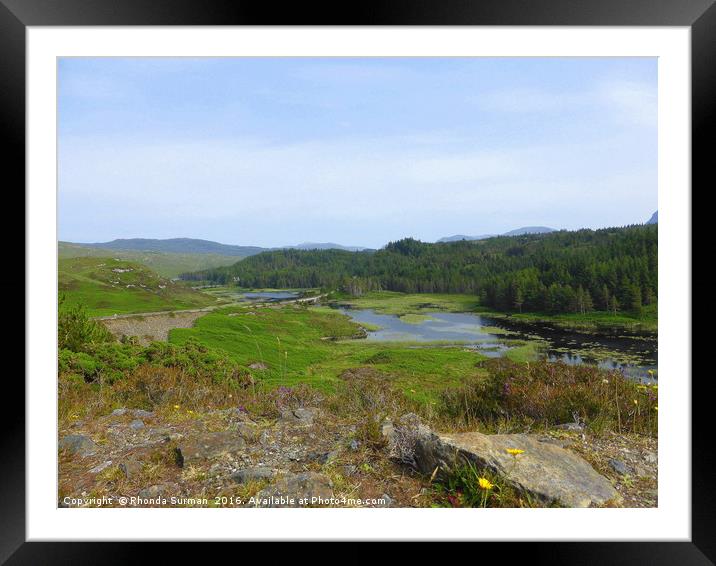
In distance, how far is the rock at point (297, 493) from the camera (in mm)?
1989

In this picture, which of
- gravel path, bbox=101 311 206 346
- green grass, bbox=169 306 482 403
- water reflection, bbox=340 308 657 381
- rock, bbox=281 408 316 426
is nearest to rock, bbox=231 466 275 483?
rock, bbox=281 408 316 426

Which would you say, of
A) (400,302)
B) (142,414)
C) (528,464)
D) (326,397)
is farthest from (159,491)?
(400,302)

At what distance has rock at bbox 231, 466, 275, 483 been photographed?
208 centimetres

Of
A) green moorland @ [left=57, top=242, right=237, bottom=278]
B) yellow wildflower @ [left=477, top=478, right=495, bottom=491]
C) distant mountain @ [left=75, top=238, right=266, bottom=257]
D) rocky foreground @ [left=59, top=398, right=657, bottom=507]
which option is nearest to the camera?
yellow wildflower @ [left=477, top=478, right=495, bottom=491]

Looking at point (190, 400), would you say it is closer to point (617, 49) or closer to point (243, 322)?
point (243, 322)

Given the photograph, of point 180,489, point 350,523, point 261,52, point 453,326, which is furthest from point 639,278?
point 180,489

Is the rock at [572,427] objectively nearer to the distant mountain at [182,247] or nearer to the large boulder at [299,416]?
the large boulder at [299,416]

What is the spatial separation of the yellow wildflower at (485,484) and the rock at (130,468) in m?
1.91

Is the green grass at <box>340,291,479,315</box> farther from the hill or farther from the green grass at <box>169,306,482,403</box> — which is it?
the hill

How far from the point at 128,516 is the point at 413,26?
3103 millimetres

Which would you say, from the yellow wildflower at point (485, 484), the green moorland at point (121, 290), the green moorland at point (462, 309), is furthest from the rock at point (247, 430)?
the green moorland at point (121, 290)

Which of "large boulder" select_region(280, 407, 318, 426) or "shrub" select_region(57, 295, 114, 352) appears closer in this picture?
"large boulder" select_region(280, 407, 318, 426)

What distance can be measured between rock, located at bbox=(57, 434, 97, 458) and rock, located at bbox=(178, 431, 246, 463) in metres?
0.63

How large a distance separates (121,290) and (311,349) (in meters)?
2.13
